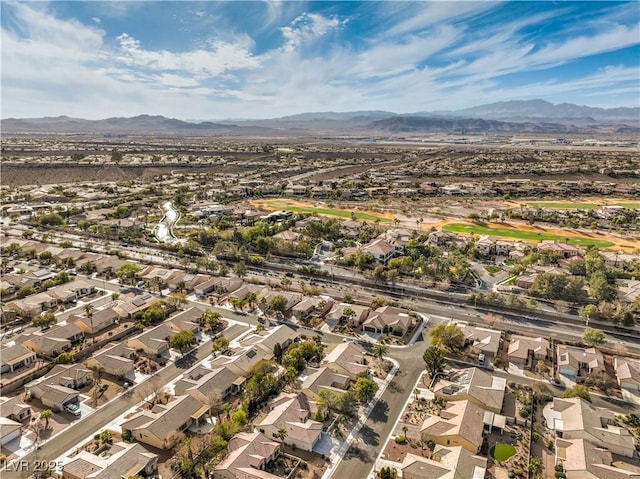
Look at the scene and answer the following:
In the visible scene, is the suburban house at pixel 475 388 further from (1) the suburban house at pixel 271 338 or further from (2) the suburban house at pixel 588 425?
(1) the suburban house at pixel 271 338

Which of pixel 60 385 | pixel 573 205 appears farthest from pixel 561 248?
pixel 60 385

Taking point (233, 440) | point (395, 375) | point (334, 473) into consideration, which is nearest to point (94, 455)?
point (233, 440)

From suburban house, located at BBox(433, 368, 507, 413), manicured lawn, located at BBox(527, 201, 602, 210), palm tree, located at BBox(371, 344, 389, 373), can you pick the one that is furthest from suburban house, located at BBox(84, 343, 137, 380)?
manicured lawn, located at BBox(527, 201, 602, 210)

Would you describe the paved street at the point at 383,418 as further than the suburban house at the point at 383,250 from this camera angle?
No

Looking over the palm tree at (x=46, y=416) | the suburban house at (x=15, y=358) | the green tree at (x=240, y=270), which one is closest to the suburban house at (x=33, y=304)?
the suburban house at (x=15, y=358)

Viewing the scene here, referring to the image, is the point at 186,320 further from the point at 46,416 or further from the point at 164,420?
the point at 164,420

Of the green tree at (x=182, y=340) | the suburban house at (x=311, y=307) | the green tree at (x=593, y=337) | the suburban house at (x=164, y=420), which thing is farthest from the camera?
the suburban house at (x=311, y=307)
